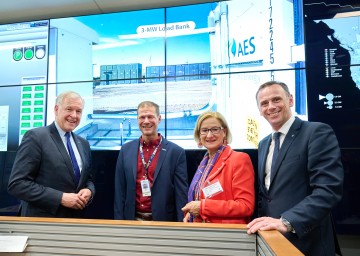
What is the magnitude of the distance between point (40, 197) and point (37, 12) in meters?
2.41

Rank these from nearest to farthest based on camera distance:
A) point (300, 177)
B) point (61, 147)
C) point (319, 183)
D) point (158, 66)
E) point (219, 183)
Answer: point (319, 183)
point (300, 177)
point (219, 183)
point (61, 147)
point (158, 66)

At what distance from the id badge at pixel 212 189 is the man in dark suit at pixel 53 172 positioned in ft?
2.57

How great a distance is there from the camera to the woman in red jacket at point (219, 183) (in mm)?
1336

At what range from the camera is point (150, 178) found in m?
1.97

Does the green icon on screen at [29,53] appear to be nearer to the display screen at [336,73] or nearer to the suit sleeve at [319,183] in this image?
the display screen at [336,73]

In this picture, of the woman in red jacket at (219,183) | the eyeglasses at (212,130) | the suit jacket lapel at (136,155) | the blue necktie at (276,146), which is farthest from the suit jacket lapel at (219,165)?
the suit jacket lapel at (136,155)

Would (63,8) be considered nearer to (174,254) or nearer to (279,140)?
(279,140)

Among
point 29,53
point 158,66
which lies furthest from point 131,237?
point 29,53

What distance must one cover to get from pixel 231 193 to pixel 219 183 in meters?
0.08

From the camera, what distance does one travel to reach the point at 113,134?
2850mm

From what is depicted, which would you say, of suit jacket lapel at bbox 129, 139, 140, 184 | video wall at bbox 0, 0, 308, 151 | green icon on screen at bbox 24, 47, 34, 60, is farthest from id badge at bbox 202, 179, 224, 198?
green icon on screen at bbox 24, 47, 34, 60

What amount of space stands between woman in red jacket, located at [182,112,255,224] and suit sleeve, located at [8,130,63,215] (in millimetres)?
806

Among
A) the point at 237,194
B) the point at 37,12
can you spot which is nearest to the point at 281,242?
the point at 237,194

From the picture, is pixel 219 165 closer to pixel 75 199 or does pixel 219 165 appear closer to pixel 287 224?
pixel 287 224
